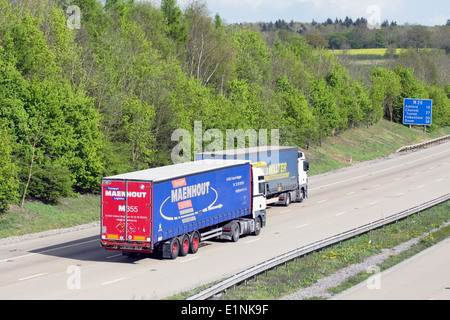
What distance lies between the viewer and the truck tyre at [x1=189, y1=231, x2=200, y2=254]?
28.0m

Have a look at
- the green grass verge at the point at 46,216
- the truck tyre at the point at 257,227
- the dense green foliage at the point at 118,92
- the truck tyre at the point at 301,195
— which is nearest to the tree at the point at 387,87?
the dense green foliage at the point at 118,92

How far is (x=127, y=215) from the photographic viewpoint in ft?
83.6

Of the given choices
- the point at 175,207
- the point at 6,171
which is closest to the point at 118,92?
the point at 6,171

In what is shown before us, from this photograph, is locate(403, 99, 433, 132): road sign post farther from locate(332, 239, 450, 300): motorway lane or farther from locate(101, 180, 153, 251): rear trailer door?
locate(101, 180, 153, 251): rear trailer door

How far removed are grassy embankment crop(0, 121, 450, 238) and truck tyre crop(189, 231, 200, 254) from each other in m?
10.3

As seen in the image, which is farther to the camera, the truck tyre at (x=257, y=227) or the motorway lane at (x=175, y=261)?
the truck tyre at (x=257, y=227)

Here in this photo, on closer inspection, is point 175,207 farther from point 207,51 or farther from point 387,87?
point 387,87

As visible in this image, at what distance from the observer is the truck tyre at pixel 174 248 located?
26.5m

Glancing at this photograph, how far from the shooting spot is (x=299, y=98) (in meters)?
72.4

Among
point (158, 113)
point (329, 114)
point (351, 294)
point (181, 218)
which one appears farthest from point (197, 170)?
point (329, 114)

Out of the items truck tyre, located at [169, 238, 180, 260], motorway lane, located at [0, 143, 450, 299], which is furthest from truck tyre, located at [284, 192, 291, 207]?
truck tyre, located at [169, 238, 180, 260]

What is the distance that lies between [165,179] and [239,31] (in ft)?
199

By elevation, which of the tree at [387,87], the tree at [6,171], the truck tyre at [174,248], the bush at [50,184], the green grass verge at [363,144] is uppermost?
the tree at [387,87]

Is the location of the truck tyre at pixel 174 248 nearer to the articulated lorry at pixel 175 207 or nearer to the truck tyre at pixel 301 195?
the articulated lorry at pixel 175 207
